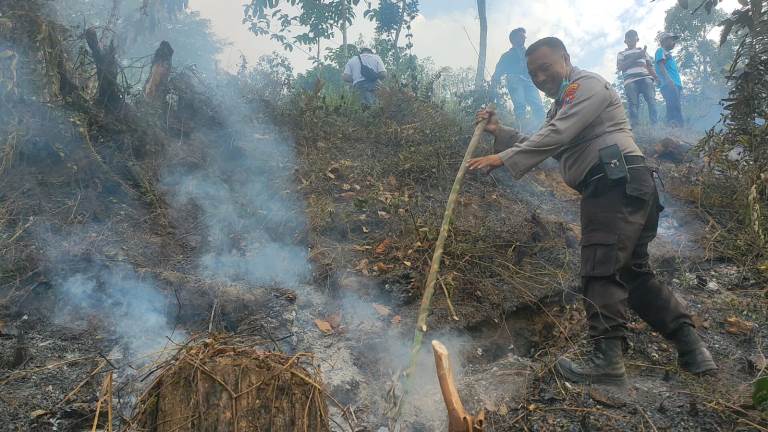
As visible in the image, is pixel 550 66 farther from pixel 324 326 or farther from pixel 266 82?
pixel 266 82

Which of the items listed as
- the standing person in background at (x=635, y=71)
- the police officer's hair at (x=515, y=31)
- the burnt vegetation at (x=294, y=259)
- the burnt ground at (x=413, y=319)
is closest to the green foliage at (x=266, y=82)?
the burnt vegetation at (x=294, y=259)

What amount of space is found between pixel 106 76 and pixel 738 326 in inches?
231

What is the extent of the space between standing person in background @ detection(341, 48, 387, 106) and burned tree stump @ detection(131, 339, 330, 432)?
225 inches

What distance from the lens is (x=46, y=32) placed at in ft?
15.1

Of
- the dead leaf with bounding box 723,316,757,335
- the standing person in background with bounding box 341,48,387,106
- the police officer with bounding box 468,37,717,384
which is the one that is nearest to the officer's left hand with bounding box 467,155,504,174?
the police officer with bounding box 468,37,717,384

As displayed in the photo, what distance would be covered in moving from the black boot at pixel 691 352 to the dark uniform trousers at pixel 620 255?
51 millimetres

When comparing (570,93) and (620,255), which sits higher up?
(570,93)

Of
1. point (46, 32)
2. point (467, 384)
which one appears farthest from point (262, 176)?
point (467, 384)

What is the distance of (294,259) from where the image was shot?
4.08m

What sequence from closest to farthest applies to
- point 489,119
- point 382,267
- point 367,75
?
point 489,119 → point 382,267 → point 367,75

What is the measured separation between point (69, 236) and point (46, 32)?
2.24 meters

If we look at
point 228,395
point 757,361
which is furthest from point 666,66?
point 228,395

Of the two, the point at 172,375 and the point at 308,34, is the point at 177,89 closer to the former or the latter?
the point at 308,34

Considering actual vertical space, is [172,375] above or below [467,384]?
above
